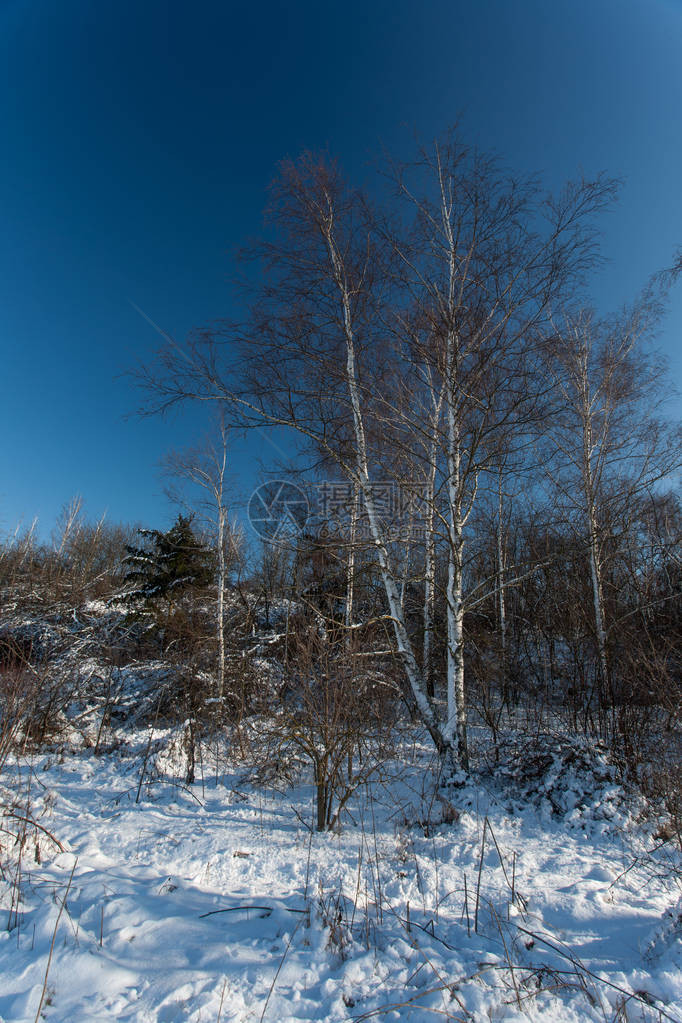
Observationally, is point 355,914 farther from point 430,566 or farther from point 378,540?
point 430,566

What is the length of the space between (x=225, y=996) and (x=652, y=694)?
647 cm

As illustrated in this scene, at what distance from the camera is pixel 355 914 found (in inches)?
118

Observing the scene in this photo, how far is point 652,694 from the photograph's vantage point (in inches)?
250

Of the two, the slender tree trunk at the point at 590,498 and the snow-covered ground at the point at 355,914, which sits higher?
the slender tree trunk at the point at 590,498

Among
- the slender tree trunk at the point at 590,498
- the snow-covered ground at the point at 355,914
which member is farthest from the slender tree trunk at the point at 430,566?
the slender tree trunk at the point at 590,498

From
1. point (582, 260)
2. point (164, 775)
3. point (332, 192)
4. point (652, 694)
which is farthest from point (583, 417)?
point (164, 775)

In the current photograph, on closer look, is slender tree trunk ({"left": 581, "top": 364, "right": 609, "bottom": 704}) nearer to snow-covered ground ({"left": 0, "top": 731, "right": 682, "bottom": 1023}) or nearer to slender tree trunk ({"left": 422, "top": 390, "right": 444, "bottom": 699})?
slender tree trunk ({"left": 422, "top": 390, "right": 444, "bottom": 699})

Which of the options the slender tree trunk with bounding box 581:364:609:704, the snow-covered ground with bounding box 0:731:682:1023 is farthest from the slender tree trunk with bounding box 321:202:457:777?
the slender tree trunk with bounding box 581:364:609:704

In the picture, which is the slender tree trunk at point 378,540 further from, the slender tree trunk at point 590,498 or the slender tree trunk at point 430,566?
the slender tree trunk at point 590,498

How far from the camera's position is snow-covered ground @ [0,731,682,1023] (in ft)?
7.14

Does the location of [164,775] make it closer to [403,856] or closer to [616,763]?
[403,856]

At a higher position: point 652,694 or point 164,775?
point 652,694

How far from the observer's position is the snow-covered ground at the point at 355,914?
218 centimetres

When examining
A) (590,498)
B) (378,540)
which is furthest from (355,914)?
(590,498)
